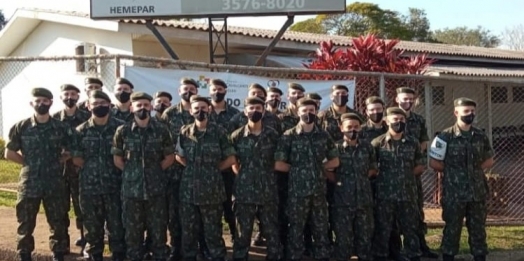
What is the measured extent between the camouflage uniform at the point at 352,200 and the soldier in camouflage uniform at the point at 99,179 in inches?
81.2

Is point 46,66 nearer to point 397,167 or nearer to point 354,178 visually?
point 354,178

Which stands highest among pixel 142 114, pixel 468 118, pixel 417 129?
pixel 142 114

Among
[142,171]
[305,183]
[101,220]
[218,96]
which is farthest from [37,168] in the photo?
[305,183]

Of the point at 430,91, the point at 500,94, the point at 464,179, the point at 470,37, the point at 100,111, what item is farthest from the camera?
the point at 470,37

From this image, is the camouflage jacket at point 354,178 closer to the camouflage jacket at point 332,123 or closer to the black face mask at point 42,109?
the camouflage jacket at point 332,123

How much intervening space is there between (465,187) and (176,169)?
280 centimetres

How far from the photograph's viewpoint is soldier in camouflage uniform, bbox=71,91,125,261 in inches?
243

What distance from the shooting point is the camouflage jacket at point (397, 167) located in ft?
21.2

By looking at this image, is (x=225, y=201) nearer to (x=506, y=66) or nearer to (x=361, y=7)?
(x=506, y=66)

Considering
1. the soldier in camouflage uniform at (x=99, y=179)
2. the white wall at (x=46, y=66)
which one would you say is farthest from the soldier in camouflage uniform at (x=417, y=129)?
the white wall at (x=46, y=66)

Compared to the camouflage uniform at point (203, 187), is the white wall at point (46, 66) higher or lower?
higher

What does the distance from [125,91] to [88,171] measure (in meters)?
0.84

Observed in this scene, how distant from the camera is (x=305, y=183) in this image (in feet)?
20.4

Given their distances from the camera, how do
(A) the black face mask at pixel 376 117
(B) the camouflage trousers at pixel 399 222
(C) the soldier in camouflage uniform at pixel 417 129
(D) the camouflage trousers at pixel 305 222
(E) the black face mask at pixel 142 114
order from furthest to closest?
(C) the soldier in camouflage uniform at pixel 417 129
(A) the black face mask at pixel 376 117
(B) the camouflage trousers at pixel 399 222
(D) the camouflage trousers at pixel 305 222
(E) the black face mask at pixel 142 114
